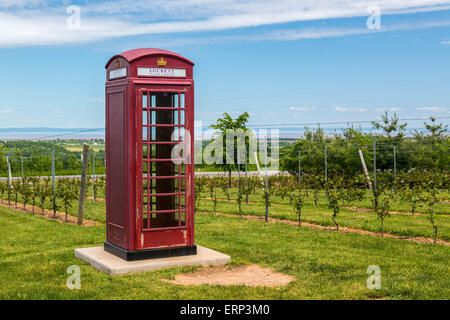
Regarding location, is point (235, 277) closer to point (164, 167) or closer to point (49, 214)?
point (164, 167)

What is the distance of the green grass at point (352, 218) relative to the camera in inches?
560

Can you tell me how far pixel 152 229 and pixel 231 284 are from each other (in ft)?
6.32

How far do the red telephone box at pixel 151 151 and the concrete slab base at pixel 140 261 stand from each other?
172 mm

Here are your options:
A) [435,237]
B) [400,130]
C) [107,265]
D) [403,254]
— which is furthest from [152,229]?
[400,130]

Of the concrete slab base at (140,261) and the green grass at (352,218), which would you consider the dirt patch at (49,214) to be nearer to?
the green grass at (352,218)

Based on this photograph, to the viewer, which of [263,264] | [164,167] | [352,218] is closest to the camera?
[164,167]

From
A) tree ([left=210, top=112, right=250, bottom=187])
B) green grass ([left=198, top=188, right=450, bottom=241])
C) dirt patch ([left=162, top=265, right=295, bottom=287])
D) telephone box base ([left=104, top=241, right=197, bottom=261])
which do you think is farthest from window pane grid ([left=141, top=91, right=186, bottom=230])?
tree ([left=210, top=112, right=250, bottom=187])

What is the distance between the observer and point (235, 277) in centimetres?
876

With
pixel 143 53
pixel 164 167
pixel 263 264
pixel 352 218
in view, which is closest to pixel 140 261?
pixel 164 167

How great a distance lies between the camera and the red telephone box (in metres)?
9.09

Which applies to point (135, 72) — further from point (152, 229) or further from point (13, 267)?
point (13, 267)

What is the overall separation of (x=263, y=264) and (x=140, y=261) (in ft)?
7.12

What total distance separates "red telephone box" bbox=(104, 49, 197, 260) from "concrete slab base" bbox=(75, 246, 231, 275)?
0.17 metres

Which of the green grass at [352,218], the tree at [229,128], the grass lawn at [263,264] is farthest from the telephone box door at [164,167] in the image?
the tree at [229,128]
